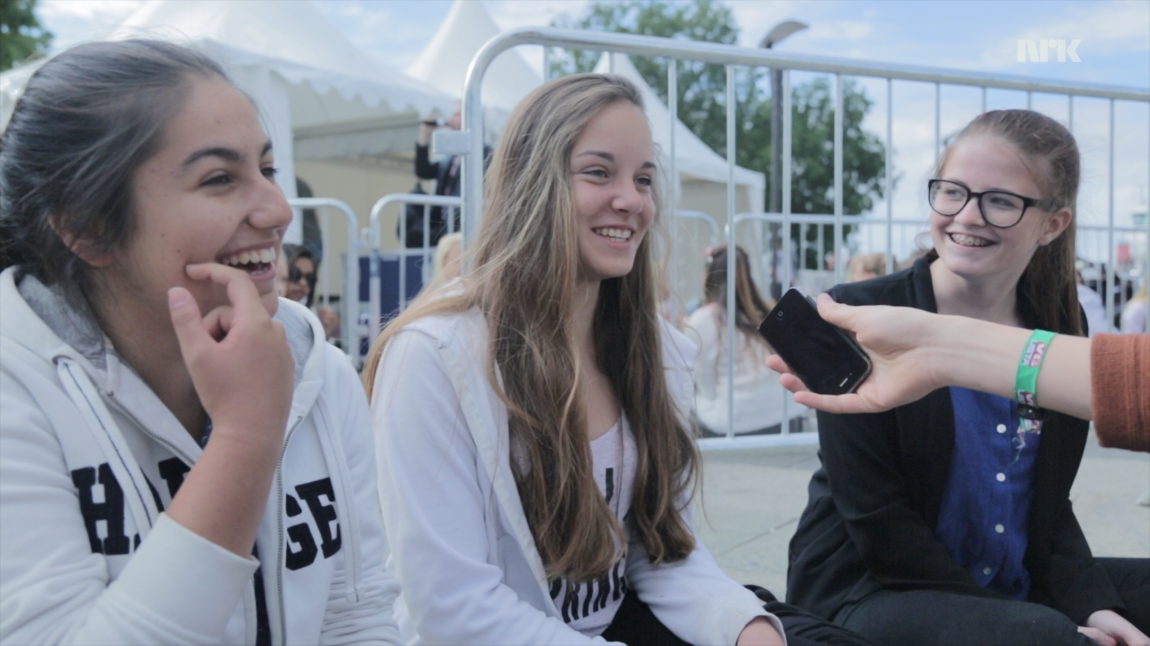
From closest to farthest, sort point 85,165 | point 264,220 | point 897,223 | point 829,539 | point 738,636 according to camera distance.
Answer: point 85,165 → point 264,220 → point 738,636 → point 829,539 → point 897,223

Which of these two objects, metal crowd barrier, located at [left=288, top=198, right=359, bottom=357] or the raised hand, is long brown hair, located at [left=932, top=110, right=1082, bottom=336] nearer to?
the raised hand

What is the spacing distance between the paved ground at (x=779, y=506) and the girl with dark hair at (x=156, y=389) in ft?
5.38

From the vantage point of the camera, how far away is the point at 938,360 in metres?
1.58

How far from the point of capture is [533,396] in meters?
1.90

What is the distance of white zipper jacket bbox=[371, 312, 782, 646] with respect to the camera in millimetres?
1741

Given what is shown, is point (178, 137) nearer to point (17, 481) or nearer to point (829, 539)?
point (17, 481)

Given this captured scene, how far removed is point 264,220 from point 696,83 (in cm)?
4017

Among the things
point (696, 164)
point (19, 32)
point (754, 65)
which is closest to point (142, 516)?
point (754, 65)

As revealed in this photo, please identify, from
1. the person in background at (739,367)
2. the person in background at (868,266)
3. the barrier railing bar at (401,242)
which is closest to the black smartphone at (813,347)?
the person in background at (739,367)

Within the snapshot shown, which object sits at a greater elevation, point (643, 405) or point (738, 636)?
point (643, 405)

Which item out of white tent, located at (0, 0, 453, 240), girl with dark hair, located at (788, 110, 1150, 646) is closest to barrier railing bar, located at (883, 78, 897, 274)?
girl with dark hair, located at (788, 110, 1150, 646)

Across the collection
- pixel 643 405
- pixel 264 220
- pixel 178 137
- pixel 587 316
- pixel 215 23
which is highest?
pixel 215 23

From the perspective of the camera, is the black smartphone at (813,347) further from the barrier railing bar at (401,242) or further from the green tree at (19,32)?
the green tree at (19,32)

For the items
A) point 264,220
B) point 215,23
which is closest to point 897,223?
point 215,23
